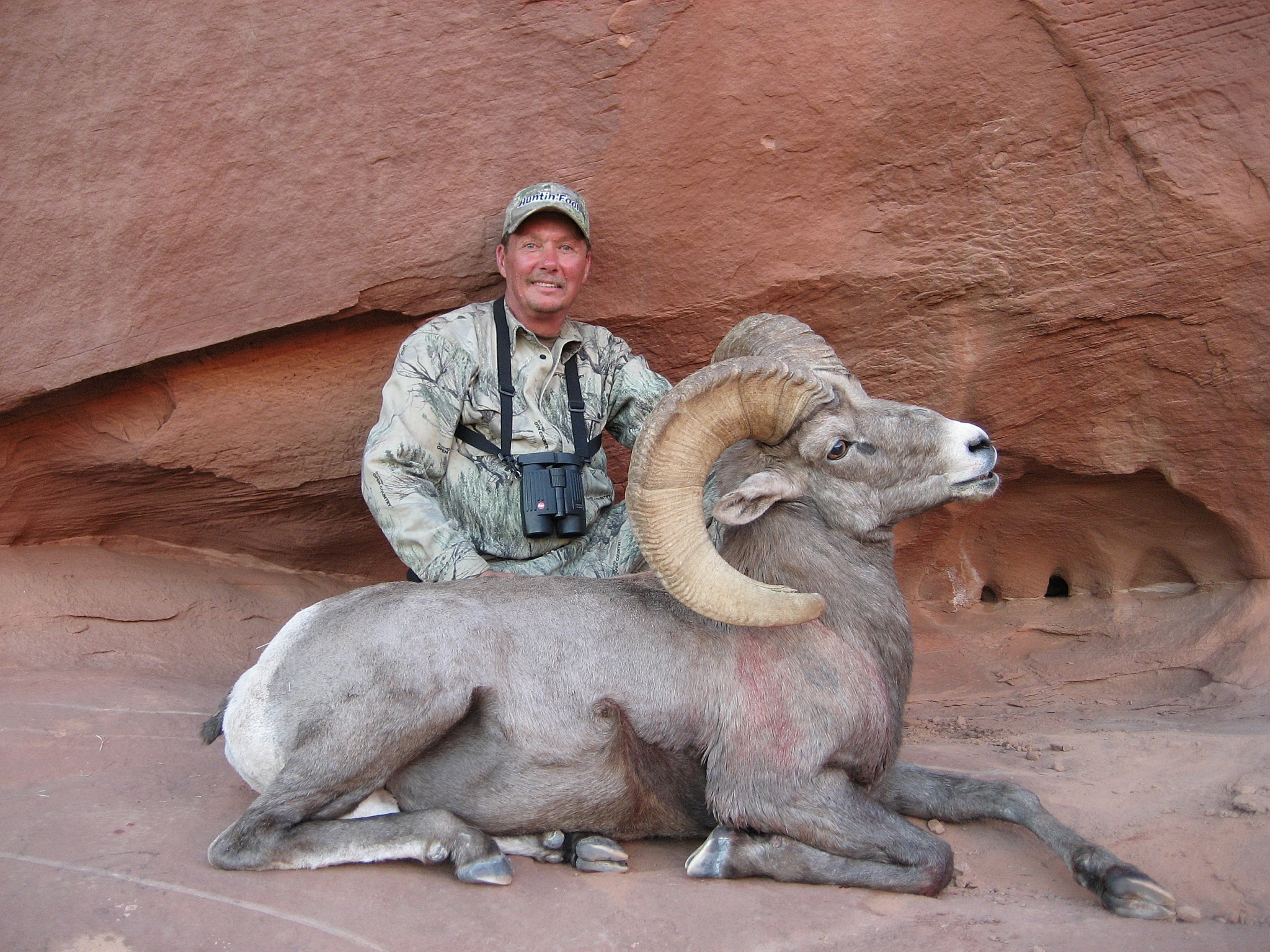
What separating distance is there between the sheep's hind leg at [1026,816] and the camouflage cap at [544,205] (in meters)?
3.07

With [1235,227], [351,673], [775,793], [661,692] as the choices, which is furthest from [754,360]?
[1235,227]

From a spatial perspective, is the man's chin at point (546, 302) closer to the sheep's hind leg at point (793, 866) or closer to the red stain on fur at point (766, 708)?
the red stain on fur at point (766, 708)

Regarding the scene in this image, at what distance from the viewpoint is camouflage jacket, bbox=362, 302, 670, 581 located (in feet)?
16.4


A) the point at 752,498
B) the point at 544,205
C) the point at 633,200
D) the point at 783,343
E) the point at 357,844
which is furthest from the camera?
the point at 633,200

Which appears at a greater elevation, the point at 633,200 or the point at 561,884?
the point at 633,200

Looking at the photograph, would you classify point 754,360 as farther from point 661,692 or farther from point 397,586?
point 397,586

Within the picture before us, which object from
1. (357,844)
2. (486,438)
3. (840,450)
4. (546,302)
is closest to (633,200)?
(546,302)

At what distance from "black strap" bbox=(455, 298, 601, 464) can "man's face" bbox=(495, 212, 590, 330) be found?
155mm

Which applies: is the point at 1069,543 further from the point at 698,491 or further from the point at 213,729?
the point at 213,729

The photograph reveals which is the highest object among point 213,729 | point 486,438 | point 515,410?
point 515,410

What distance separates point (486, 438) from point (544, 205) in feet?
4.09

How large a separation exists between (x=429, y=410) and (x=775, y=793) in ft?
8.53

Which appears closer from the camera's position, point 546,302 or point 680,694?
point 680,694

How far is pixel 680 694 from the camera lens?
4055mm
